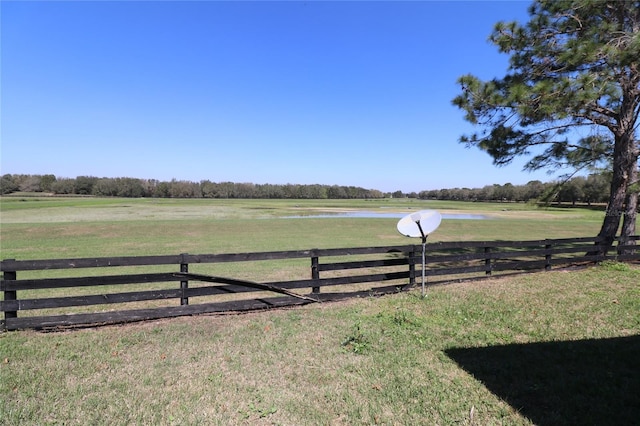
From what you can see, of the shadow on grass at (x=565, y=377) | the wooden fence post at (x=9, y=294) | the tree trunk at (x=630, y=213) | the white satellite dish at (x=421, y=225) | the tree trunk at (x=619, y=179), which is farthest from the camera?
the tree trunk at (x=630, y=213)

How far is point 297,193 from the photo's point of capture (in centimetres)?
19812

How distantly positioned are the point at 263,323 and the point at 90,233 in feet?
86.3

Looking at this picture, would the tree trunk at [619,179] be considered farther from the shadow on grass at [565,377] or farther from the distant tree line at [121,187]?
the distant tree line at [121,187]

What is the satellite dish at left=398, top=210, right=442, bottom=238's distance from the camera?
802 centimetres

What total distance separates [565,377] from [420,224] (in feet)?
13.9

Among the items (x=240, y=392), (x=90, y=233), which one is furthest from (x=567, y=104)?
(x=90, y=233)

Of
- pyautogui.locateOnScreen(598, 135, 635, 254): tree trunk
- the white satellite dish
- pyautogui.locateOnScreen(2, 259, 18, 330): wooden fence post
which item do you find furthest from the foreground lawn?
pyautogui.locateOnScreen(598, 135, 635, 254): tree trunk

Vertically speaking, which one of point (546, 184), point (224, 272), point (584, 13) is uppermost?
point (584, 13)

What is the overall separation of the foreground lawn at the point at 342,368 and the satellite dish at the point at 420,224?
5.63 feet

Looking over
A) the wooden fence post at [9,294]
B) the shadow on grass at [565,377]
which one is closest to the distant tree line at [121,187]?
the wooden fence post at [9,294]

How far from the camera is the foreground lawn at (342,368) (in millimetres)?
3711

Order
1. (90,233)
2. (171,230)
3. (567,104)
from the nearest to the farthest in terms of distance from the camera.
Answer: (567,104) → (90,233) → (171,230)

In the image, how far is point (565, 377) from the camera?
4.36 meters

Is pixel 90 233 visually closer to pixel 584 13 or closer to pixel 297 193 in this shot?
pixel 584 13
